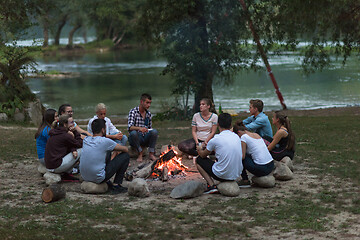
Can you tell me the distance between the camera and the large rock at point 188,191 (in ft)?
26.1

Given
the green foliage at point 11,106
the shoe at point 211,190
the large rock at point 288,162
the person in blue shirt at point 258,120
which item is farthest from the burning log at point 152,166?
the green foliage at point 11,106

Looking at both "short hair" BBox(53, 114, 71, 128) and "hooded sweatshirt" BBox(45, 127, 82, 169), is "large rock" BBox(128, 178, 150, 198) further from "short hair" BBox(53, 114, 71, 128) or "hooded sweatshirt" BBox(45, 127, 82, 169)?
"short hair" BBox(53, 114, 71, 128)

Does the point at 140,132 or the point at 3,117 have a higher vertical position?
the point at 140,132

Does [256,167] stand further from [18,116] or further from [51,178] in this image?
[18,116]

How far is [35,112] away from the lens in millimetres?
19125

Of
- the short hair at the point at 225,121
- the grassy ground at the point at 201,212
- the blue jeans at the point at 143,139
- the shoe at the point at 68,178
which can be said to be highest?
the short hair at the point at 225,121

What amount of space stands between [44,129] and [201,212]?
11.5 ft

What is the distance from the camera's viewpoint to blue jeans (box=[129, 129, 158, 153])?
34.6ft

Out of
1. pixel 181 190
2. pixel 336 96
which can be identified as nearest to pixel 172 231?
pixel 181 190

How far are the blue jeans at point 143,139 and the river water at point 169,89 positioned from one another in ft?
35.4


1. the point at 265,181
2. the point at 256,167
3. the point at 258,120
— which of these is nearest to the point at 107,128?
the point at 258,120

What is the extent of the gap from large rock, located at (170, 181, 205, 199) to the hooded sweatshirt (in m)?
1.99

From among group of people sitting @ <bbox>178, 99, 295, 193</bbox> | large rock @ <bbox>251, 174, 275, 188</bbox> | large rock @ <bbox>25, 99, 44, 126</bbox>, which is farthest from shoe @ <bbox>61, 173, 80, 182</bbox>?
large rock @ <bbox>25, 99, 44, 126</bbox>

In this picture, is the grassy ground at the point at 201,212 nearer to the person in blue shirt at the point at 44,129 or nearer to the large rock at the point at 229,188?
the large rock at the point at 229,188
